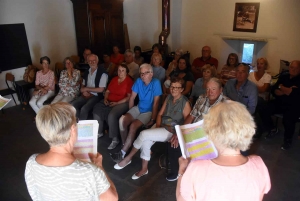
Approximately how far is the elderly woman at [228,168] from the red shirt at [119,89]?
2.46 m

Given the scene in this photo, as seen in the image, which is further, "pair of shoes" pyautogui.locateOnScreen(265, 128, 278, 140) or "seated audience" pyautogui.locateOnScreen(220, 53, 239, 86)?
"seated audience" pyautogui.locateOnScreen(220, 53, 239, 86)

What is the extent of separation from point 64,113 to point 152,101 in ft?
6.89

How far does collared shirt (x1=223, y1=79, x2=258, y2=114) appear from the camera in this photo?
123 inches

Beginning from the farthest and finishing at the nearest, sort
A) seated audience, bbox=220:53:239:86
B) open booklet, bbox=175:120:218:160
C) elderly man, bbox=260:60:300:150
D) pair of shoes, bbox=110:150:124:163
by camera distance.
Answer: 1. seated audience, bbox=220:53:239:86
2. elderly man, bbox=260:60:300:150
3. pair of shoes, bbox=110:150:124:163
4. open booklet, bbox=175:120:218:160

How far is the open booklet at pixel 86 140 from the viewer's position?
68.5 inches

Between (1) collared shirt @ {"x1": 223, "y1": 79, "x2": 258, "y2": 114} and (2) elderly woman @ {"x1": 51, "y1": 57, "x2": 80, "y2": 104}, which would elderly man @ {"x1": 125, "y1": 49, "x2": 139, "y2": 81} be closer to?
(2) elderly woman @ {"x1": 51, "y1": 57, "x2": 80, "y2": 104}

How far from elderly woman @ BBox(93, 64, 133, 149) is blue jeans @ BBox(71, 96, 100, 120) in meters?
0.17

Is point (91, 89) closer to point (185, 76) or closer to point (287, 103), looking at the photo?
point (185, 76)

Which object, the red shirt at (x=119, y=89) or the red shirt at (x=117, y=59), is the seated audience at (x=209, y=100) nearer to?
the red shirt at (x=119, y=89)

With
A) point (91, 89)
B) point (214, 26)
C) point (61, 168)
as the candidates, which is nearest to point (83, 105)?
point (91, 89)

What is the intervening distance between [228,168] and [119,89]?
2635 millimetres

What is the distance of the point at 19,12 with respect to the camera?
4977 mm

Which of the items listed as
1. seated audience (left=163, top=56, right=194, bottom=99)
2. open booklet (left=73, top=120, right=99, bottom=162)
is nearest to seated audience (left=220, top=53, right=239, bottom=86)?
seated audience (left=163, top=56, right=194, bottom=99)

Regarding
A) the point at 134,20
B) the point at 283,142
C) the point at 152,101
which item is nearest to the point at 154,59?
the point at 152,101
